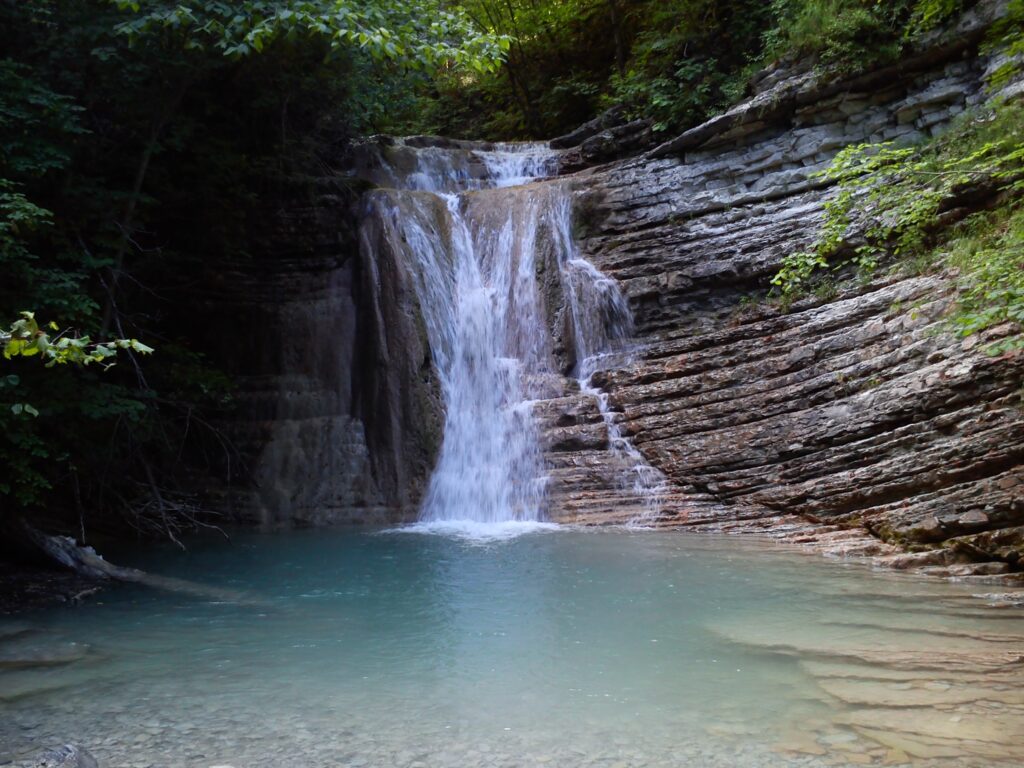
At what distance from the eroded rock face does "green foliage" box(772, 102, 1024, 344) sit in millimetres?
551

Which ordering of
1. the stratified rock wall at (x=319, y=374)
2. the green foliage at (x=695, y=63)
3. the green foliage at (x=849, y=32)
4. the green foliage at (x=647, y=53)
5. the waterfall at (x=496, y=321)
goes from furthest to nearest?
the green foliage at (x=695, y=63) → the stratified rock wall at (x=319, y=374) → the waterfall at (x=496, y=321) → the green foliage at (x=647, y=53) → the green foliage at (x=849, y=32)

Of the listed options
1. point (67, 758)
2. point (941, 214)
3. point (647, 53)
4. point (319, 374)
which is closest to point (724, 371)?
point (941, 214)

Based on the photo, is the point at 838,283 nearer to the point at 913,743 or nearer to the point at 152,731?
the point at 913,743

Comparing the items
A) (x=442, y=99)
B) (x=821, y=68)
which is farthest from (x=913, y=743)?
(x=442, y=99)

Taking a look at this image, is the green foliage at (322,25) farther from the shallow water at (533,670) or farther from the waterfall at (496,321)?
the shallow water at (533,670)

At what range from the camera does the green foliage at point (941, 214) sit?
619 cm

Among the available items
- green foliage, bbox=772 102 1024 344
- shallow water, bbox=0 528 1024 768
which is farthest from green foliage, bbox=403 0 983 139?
shallow water, bbox=0 528 1024 768

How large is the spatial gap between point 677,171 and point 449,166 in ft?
15.4

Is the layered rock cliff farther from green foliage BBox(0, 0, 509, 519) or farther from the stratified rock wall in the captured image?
green foliage BBox(0, 0, 509, 519)

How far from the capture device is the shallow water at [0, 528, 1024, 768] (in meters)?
3.89

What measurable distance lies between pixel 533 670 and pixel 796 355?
7149 mm

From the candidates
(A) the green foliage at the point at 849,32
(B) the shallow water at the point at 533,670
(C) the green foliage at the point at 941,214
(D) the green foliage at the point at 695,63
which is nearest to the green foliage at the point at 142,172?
(B) the shallow water at the point at 533,670

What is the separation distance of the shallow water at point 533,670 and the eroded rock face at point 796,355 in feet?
4.90

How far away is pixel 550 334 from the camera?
528 inches
